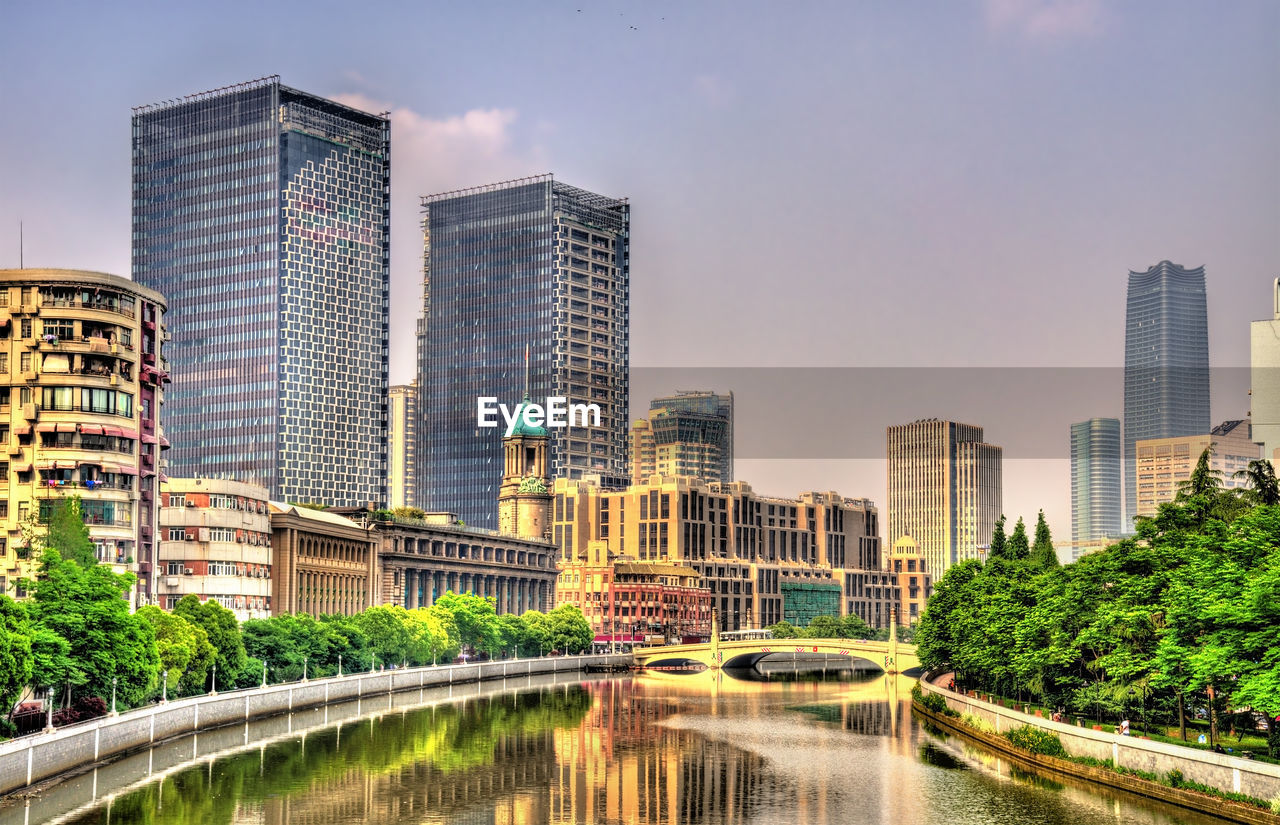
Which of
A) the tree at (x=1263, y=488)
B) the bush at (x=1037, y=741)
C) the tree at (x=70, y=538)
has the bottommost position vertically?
the bush at (x=1037, y=741)

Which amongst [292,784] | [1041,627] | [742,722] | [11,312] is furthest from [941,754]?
[11,312]

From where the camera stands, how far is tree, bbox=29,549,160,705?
112875 mm

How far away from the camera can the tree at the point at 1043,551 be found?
598 feet

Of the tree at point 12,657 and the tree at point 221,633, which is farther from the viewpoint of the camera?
the tree at point 221,633

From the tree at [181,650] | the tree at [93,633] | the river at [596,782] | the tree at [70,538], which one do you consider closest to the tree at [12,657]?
the tree at [93,633]

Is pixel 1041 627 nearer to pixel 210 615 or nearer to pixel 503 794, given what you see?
pixel 503 794

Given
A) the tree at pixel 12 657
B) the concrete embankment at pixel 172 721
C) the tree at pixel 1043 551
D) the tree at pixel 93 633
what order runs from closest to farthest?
the concrete embankment at pixel 172 721 → the tree at pixel 12 657 → the tree at pixel 93 633 → the tree at pixel 1043 551

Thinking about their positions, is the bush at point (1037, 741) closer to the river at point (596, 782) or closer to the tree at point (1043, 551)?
the river at point (596, 782)

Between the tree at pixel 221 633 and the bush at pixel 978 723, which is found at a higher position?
the tree at pixel 221 633

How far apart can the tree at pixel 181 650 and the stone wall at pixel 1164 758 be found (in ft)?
225

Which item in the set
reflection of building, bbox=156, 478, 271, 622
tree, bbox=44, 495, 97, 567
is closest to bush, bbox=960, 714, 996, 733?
tree, bbox=44, 495, 97, 567

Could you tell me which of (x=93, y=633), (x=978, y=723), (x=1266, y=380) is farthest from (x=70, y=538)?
(x=1266, y=380)

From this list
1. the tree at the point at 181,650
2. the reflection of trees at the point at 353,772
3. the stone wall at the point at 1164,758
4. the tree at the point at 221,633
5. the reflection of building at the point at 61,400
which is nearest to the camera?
the stone wall at the point at 1164,758

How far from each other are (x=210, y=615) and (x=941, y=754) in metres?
67.9
